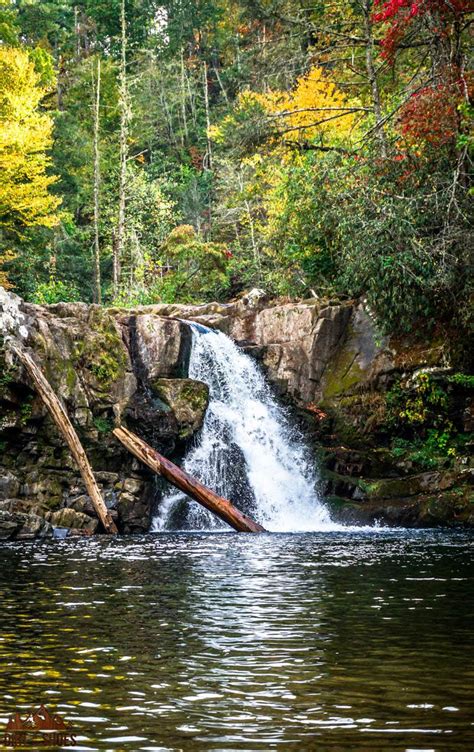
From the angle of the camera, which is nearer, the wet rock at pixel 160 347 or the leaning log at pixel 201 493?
the leaning log at pixel 201 493

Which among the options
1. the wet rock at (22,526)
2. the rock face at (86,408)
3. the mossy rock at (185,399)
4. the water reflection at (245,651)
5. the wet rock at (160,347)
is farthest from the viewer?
the wet rock at (160,347)

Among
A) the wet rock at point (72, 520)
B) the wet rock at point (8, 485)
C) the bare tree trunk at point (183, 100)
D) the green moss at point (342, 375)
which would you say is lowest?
the wet rock at point (72, 520)

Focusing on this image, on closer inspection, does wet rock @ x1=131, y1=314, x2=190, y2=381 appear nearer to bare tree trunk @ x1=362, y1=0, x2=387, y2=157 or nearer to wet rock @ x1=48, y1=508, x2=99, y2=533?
wet rock @ x1=48, y1=508, x2=99, y2=533

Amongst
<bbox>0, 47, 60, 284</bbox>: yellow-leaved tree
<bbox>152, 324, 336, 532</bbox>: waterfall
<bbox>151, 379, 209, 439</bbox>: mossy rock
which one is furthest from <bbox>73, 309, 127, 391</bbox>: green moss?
<bbox>0, 47, 60, 284</bbox>: yellow-leaved tree

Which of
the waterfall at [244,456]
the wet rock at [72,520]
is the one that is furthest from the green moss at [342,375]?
the wet rock at [72,520]

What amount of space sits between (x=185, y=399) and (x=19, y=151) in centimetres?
1299

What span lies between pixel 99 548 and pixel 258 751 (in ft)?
35.6

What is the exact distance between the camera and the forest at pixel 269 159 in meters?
19.4

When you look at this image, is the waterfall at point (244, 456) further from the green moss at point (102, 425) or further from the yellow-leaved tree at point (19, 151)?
the yellow-leaved tree at point (19, 151)

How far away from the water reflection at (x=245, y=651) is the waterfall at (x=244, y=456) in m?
7.85

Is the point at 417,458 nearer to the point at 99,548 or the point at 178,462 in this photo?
the point at 178,462

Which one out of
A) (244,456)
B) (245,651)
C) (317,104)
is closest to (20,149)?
(317,104)

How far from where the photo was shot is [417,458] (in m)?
20.0

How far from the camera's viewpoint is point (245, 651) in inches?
241
